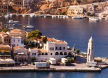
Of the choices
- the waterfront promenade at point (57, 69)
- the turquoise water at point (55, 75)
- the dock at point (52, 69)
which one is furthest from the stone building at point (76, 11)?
the turquoise water at point (55, 75)

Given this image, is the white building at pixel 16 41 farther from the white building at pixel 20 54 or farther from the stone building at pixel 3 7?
the stone building at pixel 3 7

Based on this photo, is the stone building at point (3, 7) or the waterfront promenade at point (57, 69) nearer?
the waterfront promenade at point (57, 69)

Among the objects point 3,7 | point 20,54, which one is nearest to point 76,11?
point 3,7

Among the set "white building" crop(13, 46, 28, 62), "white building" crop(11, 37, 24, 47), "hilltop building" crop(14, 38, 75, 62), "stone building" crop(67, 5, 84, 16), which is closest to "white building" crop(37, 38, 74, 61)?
"hilltop building" crop(14, 38, 75, 62)

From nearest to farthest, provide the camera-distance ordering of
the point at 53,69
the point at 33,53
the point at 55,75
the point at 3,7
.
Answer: the point at 55,75, the point at 53,69, the point at 33,53, the point at 3,7

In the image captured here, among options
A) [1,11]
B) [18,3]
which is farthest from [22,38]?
[18,3]

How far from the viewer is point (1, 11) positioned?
100812mm

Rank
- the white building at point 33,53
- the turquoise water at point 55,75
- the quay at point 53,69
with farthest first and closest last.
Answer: the white building at point 33,53
the quay at point 53,69
the turquoise water at point 55,75

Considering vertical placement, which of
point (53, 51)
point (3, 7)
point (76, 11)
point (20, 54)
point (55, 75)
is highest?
point (53, 51)

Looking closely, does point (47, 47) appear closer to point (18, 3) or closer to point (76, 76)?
point (76, 76)

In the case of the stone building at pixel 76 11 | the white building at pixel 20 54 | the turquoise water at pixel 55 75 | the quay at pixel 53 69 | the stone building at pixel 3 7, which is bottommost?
the stone building at pixel 76 11

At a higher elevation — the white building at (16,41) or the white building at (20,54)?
the white building at (16,41)

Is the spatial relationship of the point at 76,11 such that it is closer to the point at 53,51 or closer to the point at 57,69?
the point at 53,51

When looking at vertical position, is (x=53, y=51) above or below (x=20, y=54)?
above
